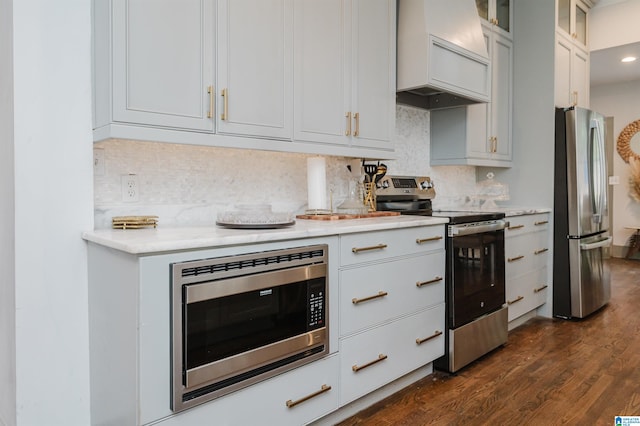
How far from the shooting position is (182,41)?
5.65ft

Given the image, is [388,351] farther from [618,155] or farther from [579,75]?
[618,155]

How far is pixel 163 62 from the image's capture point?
1.68m

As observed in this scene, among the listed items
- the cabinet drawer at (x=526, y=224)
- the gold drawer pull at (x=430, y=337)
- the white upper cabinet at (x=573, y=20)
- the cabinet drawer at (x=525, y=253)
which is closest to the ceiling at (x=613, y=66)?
the white upper cabinet at (x=573, y=20)

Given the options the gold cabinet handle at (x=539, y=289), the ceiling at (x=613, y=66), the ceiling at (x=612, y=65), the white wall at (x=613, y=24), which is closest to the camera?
the gold cabinet handle at (x=539, y=289)

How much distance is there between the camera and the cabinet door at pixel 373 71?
8.00ft

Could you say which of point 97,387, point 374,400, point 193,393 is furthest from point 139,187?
point 374,400

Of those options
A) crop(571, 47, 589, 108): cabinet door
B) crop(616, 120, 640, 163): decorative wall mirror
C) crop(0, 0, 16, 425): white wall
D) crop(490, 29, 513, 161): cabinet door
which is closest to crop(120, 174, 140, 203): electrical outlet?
crop(0, 0, 16, 425): white wall

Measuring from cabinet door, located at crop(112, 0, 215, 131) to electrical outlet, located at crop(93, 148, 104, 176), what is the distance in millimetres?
363

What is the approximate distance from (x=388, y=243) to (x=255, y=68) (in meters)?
1.04

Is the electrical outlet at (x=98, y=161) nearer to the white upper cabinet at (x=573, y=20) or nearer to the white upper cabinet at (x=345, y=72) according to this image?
the white upper cabinet at (x=345, y=72)

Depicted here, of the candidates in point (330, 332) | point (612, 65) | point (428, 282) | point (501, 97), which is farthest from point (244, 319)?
point (612, 65)

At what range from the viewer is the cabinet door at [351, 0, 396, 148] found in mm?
2439

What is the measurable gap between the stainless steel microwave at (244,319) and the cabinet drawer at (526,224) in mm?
1955

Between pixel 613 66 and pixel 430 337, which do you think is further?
pixel 613 66
